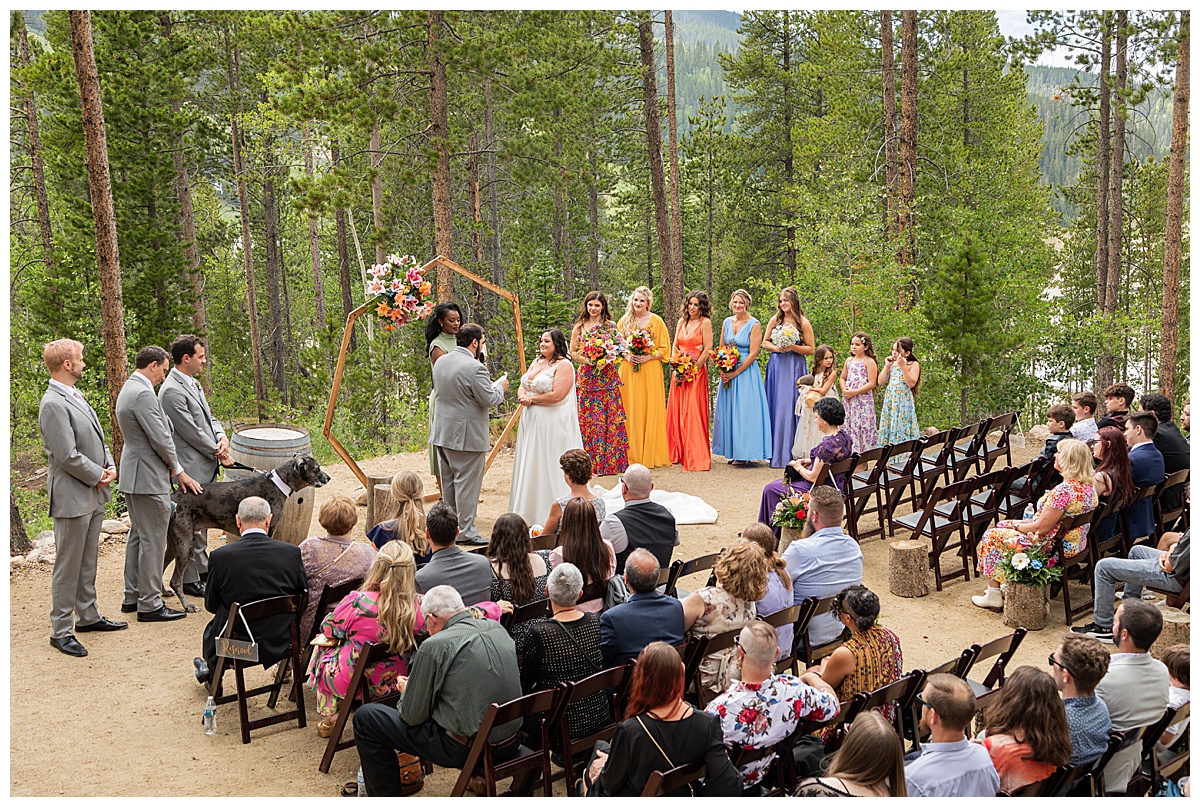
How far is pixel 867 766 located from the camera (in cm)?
330

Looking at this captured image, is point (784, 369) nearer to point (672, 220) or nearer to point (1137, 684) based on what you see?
point (1137, 684)

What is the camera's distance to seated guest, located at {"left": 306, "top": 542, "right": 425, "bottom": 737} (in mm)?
4703

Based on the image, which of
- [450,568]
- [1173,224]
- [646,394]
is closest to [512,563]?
[450,568]

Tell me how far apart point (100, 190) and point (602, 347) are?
15.3ft

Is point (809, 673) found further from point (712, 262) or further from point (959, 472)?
point (712, 262)

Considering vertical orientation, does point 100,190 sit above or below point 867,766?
above

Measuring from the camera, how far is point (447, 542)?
523 centimetres

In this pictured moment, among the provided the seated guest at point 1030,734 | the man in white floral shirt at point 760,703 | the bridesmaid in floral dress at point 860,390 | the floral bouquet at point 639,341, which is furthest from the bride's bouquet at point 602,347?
the seated guest at point 1030,734

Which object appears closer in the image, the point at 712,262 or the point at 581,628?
the point at 581,628

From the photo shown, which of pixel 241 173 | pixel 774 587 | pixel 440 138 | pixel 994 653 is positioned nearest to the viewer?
pixel 994 653
